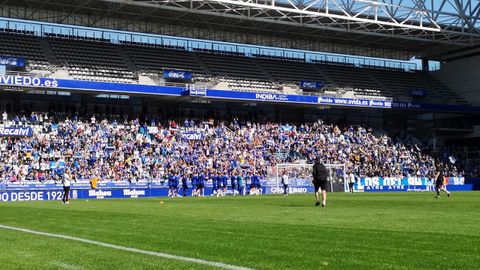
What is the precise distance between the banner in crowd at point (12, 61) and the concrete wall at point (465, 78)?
4638cm

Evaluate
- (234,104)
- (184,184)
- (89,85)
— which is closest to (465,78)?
(234,104)

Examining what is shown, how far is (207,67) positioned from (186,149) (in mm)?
10489

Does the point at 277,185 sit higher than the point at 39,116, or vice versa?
the point at 39,116

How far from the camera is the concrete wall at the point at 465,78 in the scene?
6900cm

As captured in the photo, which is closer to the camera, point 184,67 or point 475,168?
point 184,67

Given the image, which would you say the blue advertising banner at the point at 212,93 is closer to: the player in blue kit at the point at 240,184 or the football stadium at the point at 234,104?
the football stadium at the point at 234,104

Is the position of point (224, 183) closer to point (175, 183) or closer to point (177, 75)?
point (175, 183)

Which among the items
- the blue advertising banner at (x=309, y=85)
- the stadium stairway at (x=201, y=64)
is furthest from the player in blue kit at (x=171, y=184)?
the blue advertising banner at (x=309, y=85)

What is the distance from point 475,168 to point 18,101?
4372 centimetres

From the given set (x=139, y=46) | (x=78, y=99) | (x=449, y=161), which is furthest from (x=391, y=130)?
(x=78, y=99)

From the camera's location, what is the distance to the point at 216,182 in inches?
1801

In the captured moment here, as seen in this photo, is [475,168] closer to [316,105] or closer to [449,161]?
[449,161]

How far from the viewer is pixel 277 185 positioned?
4978 centimetres

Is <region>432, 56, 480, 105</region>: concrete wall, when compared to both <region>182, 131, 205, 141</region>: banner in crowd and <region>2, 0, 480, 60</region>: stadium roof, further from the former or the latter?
<region>182, 131, 205, 141</region>: banner in crowd
